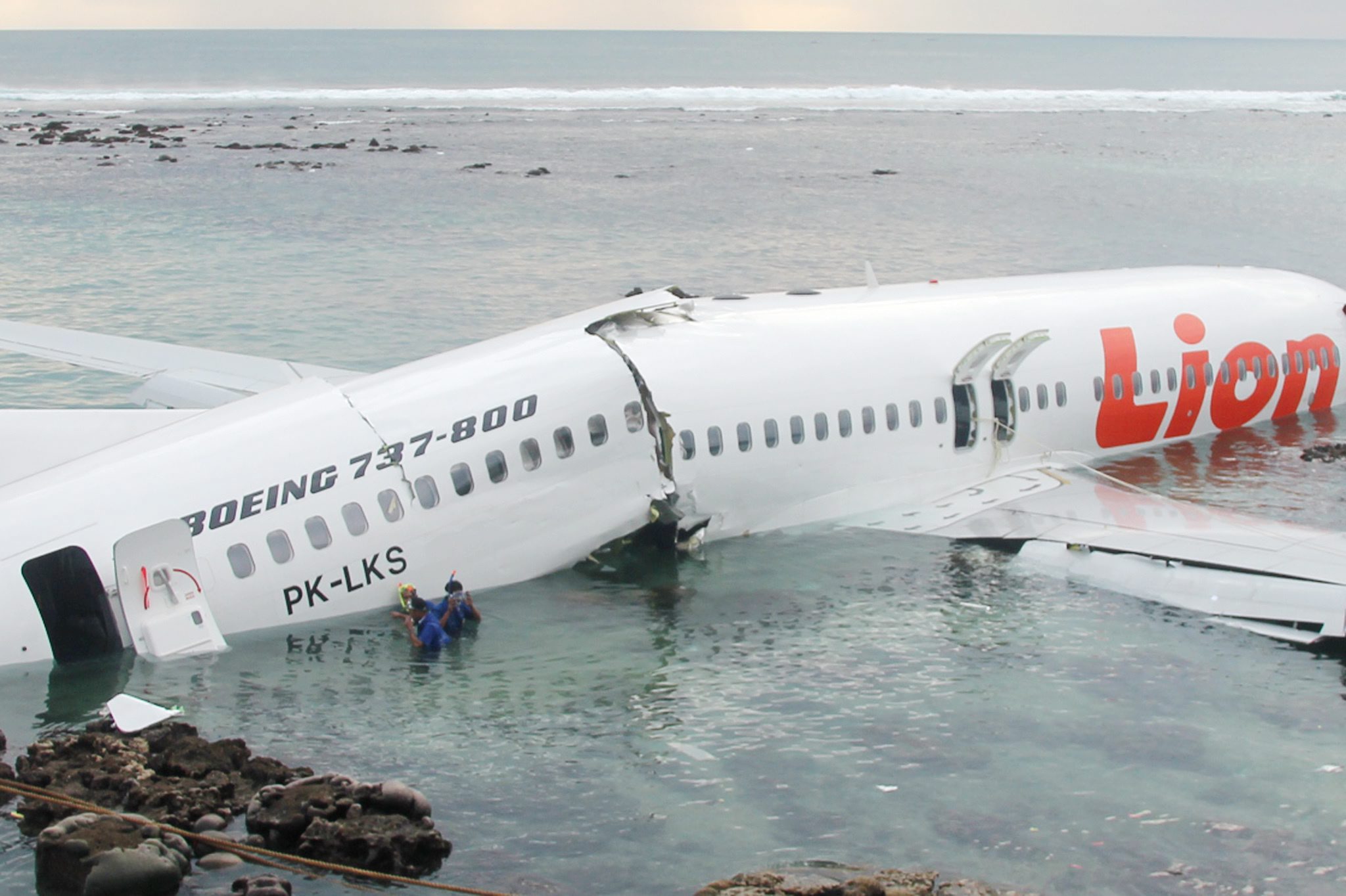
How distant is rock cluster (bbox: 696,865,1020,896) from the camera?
16203mm

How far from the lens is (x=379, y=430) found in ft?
79.9

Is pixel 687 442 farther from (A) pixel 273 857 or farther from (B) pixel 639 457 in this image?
(A) pixel 273 857

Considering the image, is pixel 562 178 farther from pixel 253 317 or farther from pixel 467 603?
pixel 467 603

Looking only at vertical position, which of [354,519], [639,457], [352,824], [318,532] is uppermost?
[639,457]

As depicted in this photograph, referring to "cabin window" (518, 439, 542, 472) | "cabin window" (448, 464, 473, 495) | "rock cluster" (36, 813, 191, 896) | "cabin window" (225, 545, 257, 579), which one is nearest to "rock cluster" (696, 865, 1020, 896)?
"rock cluster" (36, 813, 191, 896)

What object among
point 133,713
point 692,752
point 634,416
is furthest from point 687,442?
point 133,713

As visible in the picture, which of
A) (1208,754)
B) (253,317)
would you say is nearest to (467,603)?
(1208,754)

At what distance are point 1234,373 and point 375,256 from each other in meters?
40.3

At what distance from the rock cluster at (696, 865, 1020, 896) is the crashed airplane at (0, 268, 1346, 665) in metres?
9.89

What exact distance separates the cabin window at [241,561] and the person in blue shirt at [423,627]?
2.58 meters

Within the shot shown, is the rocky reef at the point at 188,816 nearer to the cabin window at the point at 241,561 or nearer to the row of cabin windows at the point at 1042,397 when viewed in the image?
the cabin window at the point at 241,561

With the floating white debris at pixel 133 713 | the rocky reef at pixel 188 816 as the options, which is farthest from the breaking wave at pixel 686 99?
the rocky reef at pixel 188 816

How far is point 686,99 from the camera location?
171 m

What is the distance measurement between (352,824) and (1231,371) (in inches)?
986
